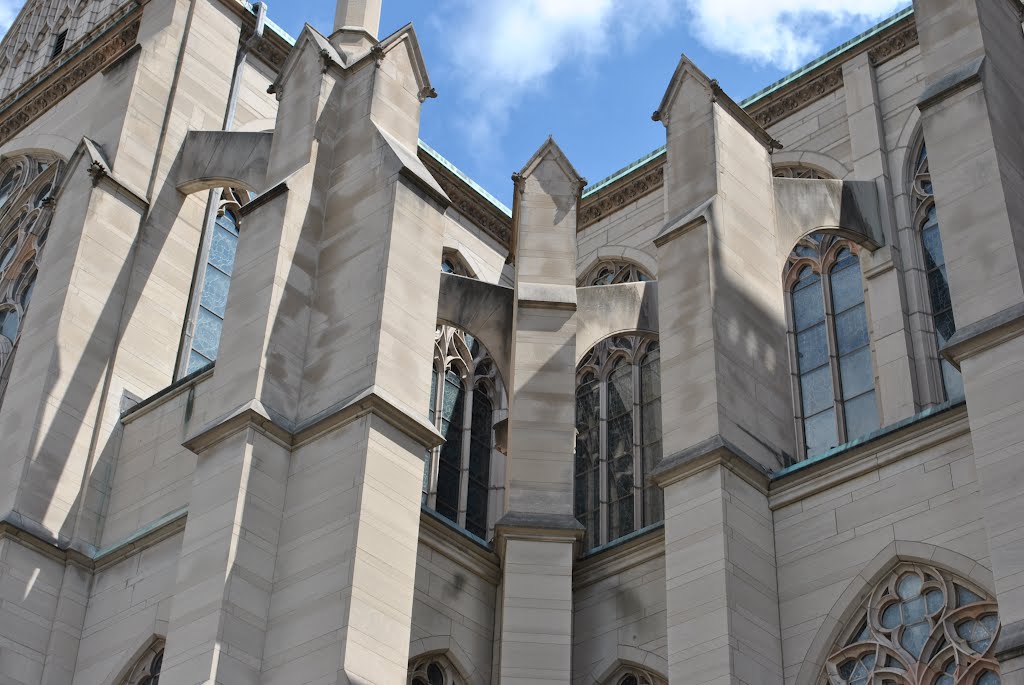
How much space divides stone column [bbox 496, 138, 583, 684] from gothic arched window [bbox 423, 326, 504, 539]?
413cm

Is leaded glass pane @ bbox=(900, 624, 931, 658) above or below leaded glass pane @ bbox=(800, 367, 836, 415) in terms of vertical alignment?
below

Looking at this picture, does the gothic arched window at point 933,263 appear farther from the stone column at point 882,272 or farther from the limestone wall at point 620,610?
the limestone wall at point 620,610

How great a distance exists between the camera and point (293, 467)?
14617 millimetres

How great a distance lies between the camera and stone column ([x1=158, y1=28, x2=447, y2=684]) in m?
13.3

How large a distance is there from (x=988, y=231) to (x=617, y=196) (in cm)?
1279

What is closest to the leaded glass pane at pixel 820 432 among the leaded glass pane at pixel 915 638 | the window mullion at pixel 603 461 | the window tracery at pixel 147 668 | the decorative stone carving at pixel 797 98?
the window mullion at pixel 603 461

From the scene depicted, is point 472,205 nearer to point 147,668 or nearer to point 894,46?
point 894,46

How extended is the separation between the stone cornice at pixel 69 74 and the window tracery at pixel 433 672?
1028 centimetres

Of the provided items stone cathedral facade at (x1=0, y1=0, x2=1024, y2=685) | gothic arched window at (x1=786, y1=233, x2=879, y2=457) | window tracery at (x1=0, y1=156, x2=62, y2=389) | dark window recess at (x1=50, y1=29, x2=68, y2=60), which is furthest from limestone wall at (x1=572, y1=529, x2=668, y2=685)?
dark window recess at (x1=50, y1=29, x2=68, y2=60)

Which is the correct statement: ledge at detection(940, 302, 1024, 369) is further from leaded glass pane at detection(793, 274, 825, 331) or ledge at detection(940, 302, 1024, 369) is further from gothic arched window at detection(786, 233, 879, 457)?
leaded glass pane at detection(793, 274, 825, 331)

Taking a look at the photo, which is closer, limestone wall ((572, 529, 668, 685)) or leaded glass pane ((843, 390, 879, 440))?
limestone wall ((572, 529, 668, 685))

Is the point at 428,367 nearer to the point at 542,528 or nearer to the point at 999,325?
the point at 542,528

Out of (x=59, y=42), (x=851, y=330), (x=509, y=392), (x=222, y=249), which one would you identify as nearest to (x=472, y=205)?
(x=222, y=249)

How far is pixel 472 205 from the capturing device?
86.7ft
